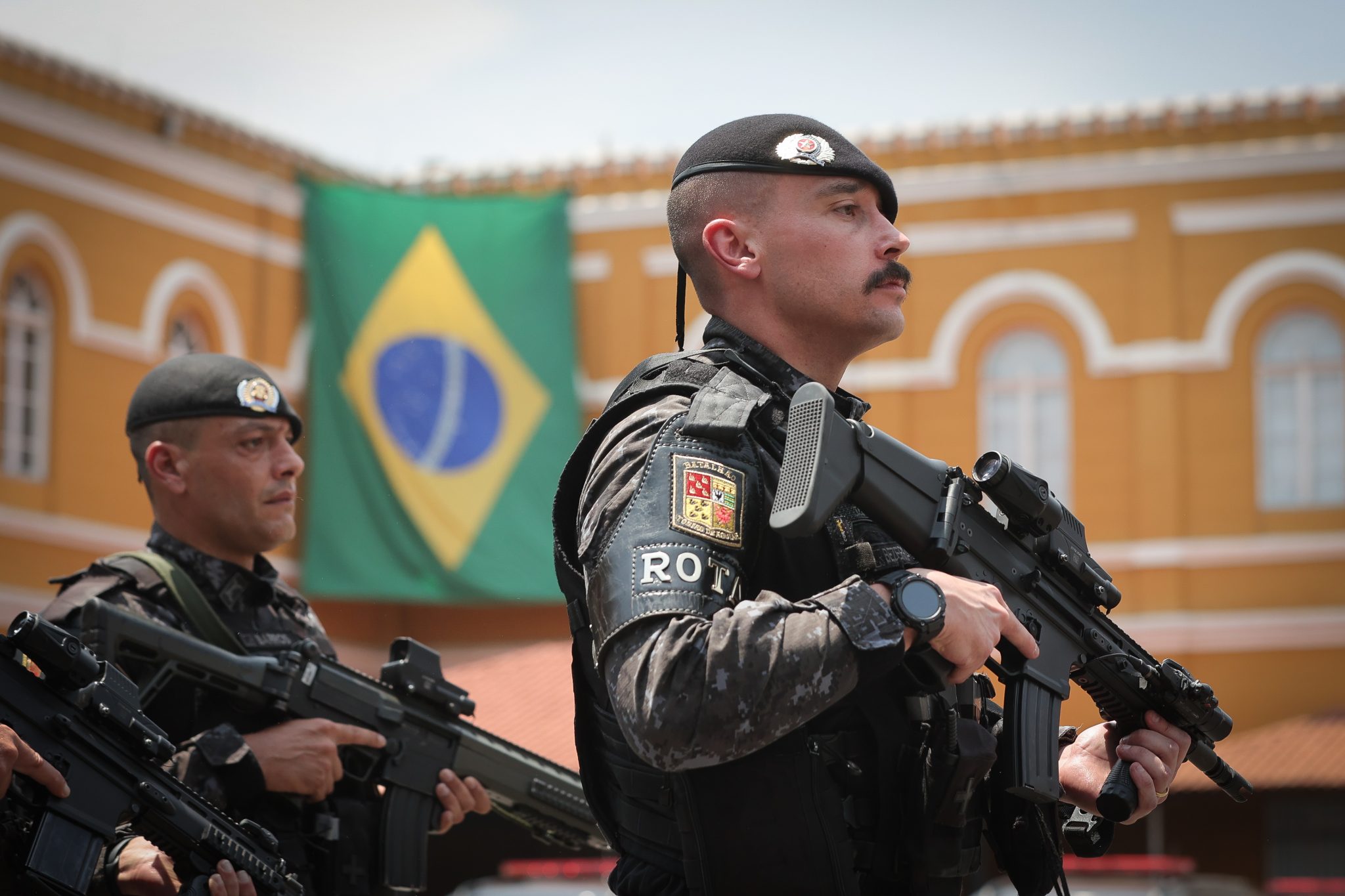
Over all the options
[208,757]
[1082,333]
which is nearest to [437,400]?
[1082,333]

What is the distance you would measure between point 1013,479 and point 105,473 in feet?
61.1

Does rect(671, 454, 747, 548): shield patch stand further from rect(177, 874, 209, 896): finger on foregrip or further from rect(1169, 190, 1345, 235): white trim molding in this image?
rect(1169, 190, 1345, 235): white trim molding

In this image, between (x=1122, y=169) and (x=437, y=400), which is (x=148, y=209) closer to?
(x=437, y=400)

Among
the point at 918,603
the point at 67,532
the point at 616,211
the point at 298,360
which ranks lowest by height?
the point at 67,532

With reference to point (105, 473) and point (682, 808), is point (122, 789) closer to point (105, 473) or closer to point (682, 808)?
point (682, 808)

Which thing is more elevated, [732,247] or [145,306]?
[145,306]

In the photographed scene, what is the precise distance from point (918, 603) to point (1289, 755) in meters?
16.9

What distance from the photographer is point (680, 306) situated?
384 cm

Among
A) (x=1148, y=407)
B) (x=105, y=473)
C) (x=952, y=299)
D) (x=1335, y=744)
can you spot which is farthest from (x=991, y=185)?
(x=105, y=473)

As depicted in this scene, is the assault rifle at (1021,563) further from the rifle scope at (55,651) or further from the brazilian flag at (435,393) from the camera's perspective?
the brazilian flag at (435,393)

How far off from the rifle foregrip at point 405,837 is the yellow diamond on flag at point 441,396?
1675cm

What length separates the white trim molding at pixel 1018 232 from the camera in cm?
2080

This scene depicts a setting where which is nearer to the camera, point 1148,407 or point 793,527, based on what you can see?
point 793,527

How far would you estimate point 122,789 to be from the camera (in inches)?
167
